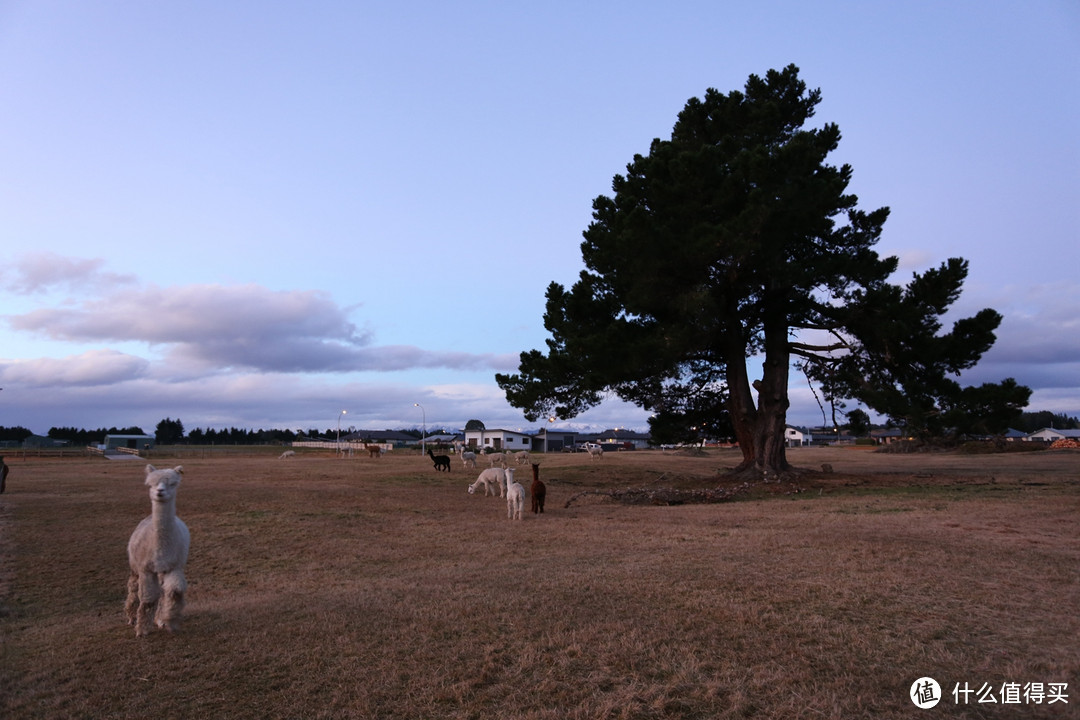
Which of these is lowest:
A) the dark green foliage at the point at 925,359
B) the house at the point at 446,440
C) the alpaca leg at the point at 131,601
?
the house at the point at 446,440

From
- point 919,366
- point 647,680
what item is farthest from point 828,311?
point 647,680

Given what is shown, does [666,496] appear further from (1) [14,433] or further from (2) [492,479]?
(1) [14,433]

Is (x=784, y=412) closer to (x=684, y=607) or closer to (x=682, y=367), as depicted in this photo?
(x=682, y=367)

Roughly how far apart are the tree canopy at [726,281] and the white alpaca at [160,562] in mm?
18827

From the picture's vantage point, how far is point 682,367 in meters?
29.6

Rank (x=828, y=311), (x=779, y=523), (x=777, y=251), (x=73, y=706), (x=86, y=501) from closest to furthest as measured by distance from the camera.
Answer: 1. (x=73, y=706)
2. (x=779, y=523)
3. (x=86, y=501)
4. (x=777, y=251)
5. (x=828, y=311)

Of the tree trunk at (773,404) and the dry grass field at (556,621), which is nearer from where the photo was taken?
the dry grass field at (556,621)

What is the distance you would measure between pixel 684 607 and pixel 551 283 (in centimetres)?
2365

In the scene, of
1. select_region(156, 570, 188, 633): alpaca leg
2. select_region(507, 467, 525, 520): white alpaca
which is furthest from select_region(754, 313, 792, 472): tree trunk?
select_region(156, 570, 188, 633): alpaca leg

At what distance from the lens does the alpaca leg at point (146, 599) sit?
6.98 m

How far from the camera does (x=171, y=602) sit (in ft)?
22.8

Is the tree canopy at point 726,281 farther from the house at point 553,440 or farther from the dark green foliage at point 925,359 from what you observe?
the house at point 553,440

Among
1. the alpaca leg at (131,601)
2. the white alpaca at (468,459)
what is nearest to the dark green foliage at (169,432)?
the white alpaca at (468,459)

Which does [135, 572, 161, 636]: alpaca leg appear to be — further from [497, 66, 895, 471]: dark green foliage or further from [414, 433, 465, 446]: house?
[414, 433, 465, 446]: house
